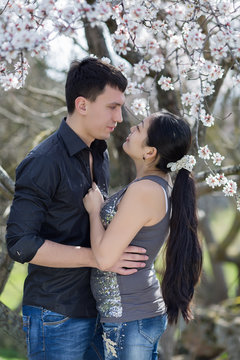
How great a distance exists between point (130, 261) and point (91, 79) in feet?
2.74

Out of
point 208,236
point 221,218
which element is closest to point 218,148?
point 208,236

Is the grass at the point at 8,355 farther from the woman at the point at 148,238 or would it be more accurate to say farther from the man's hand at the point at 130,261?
the man's hand at the point at 130,261

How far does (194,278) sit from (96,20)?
4.11 ft

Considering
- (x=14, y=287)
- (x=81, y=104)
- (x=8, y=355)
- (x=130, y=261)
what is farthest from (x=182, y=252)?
(x=8, y=355)

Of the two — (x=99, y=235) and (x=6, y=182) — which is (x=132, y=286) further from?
(x=6, y=182)

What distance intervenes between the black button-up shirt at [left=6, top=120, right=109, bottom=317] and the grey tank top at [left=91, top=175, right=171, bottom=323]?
101mm

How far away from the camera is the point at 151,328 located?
2.23 m

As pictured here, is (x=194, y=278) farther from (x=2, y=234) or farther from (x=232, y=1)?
(x=2, y=234)

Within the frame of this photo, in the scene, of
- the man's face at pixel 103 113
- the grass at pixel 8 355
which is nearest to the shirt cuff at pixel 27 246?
the man's face at pixel 103 113

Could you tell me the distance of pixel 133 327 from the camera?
219 centimetres

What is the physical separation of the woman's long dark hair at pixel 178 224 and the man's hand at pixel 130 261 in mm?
188

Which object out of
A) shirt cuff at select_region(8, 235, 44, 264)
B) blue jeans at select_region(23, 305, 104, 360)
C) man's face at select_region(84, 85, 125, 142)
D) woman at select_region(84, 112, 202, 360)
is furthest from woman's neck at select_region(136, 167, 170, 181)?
blue jeans at select_region(23, 305, 104, 360)

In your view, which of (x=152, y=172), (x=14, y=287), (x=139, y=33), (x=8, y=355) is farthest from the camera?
(x=8, y=355)

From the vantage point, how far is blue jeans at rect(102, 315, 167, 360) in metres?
2.18
